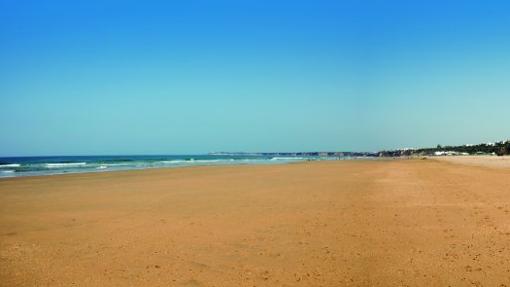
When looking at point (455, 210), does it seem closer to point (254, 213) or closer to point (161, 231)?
point (254, 213)

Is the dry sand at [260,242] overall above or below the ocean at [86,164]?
below

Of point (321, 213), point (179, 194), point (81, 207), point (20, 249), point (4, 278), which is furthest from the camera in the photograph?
point (179, 194)

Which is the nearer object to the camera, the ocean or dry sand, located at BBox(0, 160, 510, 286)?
dry sand, located at BBox(0, 160, 510, 286)

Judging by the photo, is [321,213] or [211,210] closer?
[321,213]

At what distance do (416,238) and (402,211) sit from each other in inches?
143

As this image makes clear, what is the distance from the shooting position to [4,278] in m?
6.42

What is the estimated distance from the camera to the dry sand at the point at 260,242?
6324 millimetres

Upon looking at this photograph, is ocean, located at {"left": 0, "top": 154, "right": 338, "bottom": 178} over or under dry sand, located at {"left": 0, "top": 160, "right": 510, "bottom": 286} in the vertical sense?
over

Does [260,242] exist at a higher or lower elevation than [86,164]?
lower

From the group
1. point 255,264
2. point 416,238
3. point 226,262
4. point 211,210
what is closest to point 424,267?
point 416,238

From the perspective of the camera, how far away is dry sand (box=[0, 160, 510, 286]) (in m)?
6.32

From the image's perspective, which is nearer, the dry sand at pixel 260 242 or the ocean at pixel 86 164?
the dry sand at pixel 260 242

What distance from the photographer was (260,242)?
8523 millimetres

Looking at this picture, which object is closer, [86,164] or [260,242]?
[260,242]
